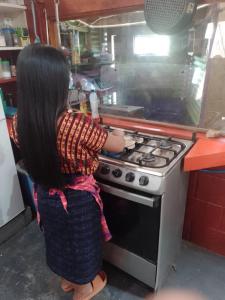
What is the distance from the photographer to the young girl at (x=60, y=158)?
83 centimetres

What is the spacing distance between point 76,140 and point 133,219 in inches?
23.1

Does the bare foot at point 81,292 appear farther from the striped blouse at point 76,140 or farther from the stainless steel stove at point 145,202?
the striped blouse at point 76,140

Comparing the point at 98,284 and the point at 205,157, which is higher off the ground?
the point at 205,157

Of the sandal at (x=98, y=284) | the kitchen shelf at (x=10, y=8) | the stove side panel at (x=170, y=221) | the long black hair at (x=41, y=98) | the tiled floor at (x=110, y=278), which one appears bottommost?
the tiled floor at (x=110, y=278)

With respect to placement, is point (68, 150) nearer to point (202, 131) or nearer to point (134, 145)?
point (134, 145)

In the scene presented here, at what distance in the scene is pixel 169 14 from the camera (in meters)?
1.14

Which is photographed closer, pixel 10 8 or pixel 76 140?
pixel 76 140

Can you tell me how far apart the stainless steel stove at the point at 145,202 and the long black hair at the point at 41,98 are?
1.18ft

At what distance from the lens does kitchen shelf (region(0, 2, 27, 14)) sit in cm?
170

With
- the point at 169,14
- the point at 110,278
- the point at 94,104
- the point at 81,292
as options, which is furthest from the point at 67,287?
the point at 169,14

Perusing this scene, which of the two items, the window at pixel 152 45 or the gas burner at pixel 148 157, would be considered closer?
the gas burner at pixel 148 157

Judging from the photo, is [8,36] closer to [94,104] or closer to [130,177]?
[94,104]

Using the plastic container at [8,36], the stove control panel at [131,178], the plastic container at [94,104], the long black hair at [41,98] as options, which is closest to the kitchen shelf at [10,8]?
the plastic container at [8,36]

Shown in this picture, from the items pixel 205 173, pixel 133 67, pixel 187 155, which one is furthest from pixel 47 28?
pixel 205 173
